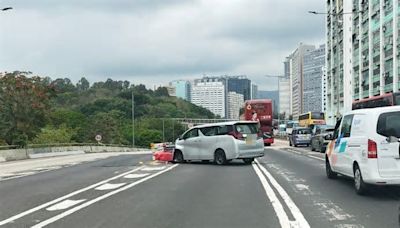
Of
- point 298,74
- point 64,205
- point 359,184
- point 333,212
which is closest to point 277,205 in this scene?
point 333,212

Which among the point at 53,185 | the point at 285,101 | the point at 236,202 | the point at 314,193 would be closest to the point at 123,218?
the point at 236,202

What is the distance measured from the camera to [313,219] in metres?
9.17

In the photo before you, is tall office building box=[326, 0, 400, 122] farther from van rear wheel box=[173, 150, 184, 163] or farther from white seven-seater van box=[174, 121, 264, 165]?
white seven-seater van box=[174, 121, 264, 165]

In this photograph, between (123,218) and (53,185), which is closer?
(123,218)

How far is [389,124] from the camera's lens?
1164 centimetres

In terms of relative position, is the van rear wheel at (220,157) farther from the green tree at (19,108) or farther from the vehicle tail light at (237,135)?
the green tree at (19,108)

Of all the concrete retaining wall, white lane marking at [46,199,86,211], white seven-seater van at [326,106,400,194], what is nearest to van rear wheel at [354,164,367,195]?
white seven-seater van at [326,106,400,194]

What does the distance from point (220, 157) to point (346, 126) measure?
9.70 meters

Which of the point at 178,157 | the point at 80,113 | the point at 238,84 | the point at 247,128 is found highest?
the point at 238,84

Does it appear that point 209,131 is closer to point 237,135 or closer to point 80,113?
point 237,135

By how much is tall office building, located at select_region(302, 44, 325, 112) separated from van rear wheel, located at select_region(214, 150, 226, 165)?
104 m

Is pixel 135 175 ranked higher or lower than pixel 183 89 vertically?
lower

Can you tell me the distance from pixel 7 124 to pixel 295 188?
3363 cm

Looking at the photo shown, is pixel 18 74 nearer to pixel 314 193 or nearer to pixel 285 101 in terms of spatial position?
pixel 314 193
